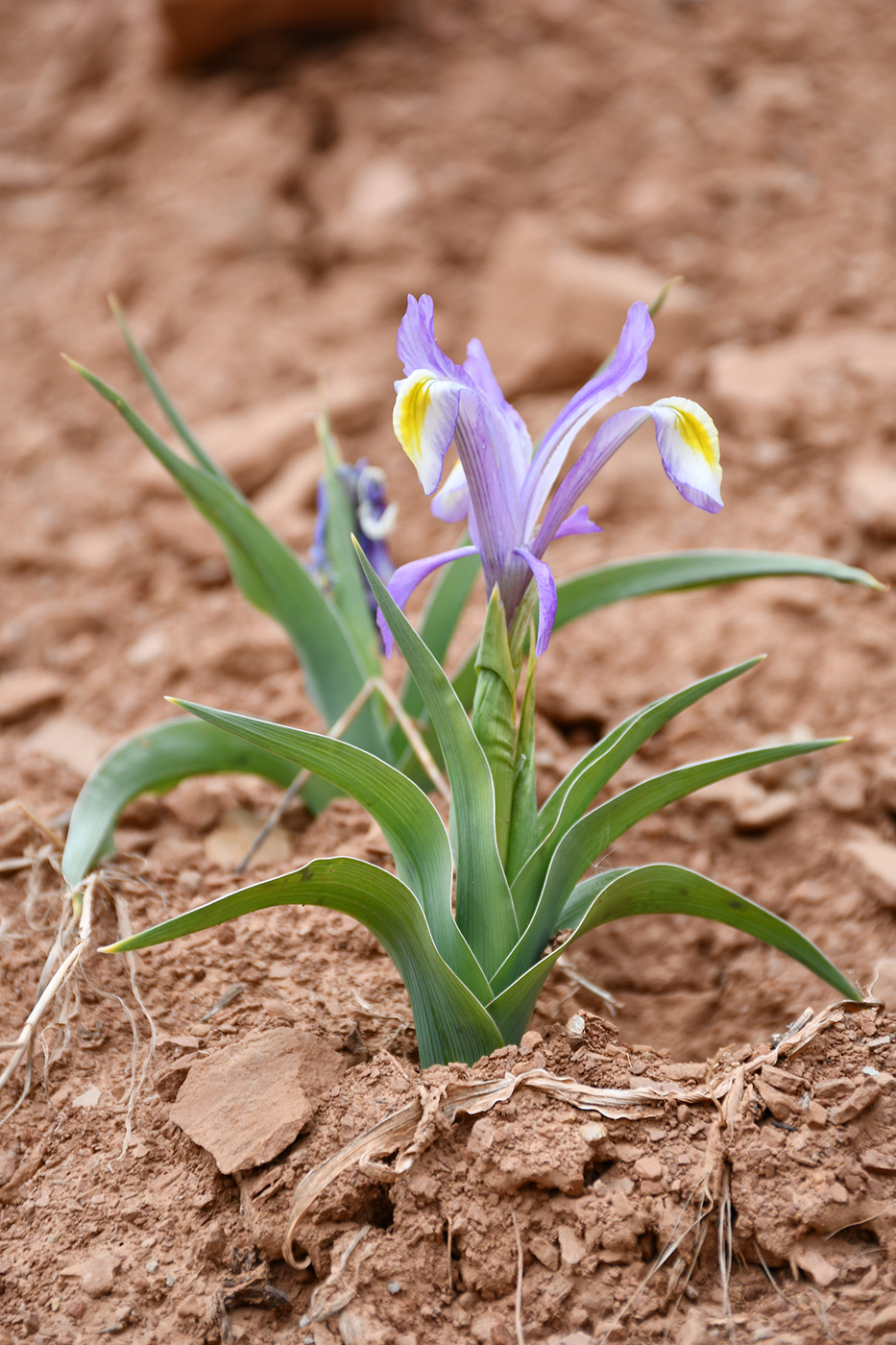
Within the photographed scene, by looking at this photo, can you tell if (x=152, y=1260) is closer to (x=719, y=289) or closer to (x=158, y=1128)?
(x=158, y=1128)

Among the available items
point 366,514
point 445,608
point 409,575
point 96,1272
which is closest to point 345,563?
point 366,514

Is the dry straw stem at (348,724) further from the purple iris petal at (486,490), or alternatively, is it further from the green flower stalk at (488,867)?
the purple iris petal at (486,490)

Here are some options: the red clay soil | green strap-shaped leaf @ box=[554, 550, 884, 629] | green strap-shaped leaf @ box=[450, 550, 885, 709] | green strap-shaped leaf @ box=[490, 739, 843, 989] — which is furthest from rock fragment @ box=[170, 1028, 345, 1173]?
green strap-shaped leaf @ box=[554, 550, 884, 629]

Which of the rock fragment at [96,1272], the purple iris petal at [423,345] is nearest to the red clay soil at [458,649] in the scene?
the rock fragment at [96,1272]

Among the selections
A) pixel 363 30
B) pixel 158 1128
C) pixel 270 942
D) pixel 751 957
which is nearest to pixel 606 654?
pixel 751 957

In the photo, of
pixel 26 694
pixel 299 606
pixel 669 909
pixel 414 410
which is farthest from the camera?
pixel 26 694

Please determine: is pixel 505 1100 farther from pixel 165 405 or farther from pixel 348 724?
pixel 165 405

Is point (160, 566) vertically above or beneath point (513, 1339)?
beneath
